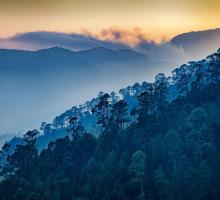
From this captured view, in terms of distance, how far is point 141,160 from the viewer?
92875 mm

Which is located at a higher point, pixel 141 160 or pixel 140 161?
pixel 141 160

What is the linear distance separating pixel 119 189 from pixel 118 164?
8321mm

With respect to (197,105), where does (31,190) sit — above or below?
below

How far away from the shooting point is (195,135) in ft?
319

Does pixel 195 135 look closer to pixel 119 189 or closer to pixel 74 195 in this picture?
pixel 119 189

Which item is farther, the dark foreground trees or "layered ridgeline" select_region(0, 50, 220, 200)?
"layered ridgeline" select_region(0, 50, 220, 200)

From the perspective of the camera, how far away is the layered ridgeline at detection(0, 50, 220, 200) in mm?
89000

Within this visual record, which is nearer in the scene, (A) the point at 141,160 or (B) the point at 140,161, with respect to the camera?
(B) the point at 140,161

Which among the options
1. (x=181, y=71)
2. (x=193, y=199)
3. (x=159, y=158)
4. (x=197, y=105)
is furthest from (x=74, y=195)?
(x=181, y=71)

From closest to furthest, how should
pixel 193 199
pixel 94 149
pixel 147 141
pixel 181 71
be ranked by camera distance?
pixel 193 199 < pixel 147 141 < pixel 94 149 < pixel 181 71

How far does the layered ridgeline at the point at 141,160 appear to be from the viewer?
3504 inches

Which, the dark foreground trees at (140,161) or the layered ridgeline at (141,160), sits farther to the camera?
the layered ridgeline at (141,160)

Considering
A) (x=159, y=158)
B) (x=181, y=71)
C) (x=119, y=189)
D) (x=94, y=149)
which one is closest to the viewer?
(x=119, y=189)

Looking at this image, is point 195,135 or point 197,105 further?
point 197,105
